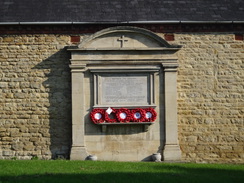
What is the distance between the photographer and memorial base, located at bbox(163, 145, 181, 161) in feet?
46.6

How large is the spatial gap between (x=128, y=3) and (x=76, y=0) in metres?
1.67

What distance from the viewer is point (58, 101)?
1442 cm

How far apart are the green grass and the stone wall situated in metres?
1.85

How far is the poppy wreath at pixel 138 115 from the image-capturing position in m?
14.1

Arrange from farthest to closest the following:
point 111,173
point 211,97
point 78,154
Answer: point 211,97 → point 78,154 → point 111,173

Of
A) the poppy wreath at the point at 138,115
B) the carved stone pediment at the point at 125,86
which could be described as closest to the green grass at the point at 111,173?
the carved stone pediment at the point at 125,86

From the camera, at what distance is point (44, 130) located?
1436 cm

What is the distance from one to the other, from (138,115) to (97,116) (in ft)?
4.00

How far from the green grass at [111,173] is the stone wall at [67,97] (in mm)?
1855

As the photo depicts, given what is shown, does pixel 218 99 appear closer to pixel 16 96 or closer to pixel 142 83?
pixel 142 83

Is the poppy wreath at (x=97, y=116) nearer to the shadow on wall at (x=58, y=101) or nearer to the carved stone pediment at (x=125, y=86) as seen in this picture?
the carved stone pediment at (x=125, y=86)

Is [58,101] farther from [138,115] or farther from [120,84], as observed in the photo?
[138,115]

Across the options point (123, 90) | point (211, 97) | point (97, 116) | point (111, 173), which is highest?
point (123, 90)

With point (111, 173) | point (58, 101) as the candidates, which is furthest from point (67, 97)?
point (111, 173)
